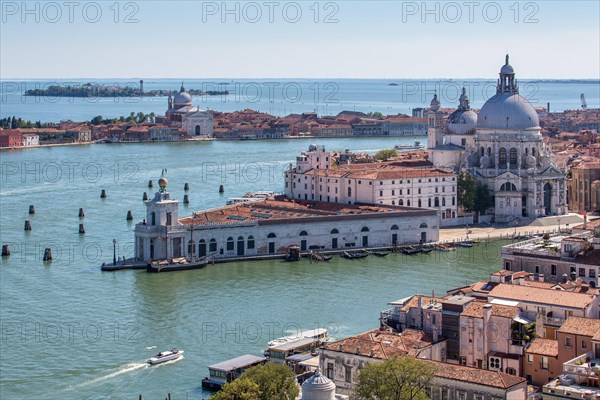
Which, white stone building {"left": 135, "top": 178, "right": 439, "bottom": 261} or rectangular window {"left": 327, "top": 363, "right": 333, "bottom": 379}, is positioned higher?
white stone building {"left": 135, "top": 178, "right": 439, "bottom": 261}

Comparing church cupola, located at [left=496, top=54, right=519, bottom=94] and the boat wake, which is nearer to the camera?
the boat wake

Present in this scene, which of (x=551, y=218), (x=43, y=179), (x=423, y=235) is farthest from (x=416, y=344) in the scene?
(x=43, y=179)

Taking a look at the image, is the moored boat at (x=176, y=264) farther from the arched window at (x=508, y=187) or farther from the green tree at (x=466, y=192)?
the arched window at (x=508, y=187)

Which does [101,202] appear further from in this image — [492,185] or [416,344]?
[416,344]

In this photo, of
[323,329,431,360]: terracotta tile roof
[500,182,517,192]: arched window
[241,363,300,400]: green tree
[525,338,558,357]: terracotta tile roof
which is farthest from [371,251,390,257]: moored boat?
[241,363,300,400]: green tree

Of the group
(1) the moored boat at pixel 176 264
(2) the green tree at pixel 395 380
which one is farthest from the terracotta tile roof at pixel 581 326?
(1) the moored boat at pixel 176 264

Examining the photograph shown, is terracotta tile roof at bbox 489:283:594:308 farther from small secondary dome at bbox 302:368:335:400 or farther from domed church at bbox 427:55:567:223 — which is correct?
domed church at bbox 427:55:567:223

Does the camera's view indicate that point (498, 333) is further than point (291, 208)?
No

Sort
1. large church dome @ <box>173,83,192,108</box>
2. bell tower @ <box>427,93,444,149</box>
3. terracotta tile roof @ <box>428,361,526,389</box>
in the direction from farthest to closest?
large church dome @ <box>173,83,192,108</box> → bell tower @ <box>427,93,444,149</box> → terracotta tile roof @ <box>428,361,526,389</box>
